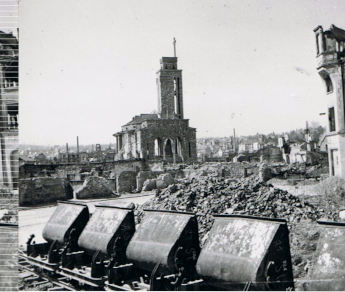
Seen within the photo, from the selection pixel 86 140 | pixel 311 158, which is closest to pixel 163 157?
pixel 86 140

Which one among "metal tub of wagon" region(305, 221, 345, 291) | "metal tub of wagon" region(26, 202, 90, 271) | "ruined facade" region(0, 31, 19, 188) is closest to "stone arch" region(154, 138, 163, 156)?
"metal tub of wagon" region(26, 202, 90, 271)

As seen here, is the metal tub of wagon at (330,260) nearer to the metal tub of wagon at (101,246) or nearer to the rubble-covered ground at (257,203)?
the rubble-covered ground at (257,203)

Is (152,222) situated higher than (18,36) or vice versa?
(18,36)

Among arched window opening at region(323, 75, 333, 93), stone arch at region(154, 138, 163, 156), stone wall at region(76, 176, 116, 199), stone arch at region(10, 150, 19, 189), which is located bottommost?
stone wall at region(76, 176, 116, 199)

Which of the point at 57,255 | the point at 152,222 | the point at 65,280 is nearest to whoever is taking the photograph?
the point at 152,222

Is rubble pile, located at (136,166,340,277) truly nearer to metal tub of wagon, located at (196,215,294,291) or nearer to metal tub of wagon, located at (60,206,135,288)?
metal tub of wagon, located at (60,206,135,288)

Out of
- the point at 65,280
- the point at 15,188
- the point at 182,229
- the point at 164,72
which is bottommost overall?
the point at 65,280

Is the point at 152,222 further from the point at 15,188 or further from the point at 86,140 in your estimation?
the point at 86,140
